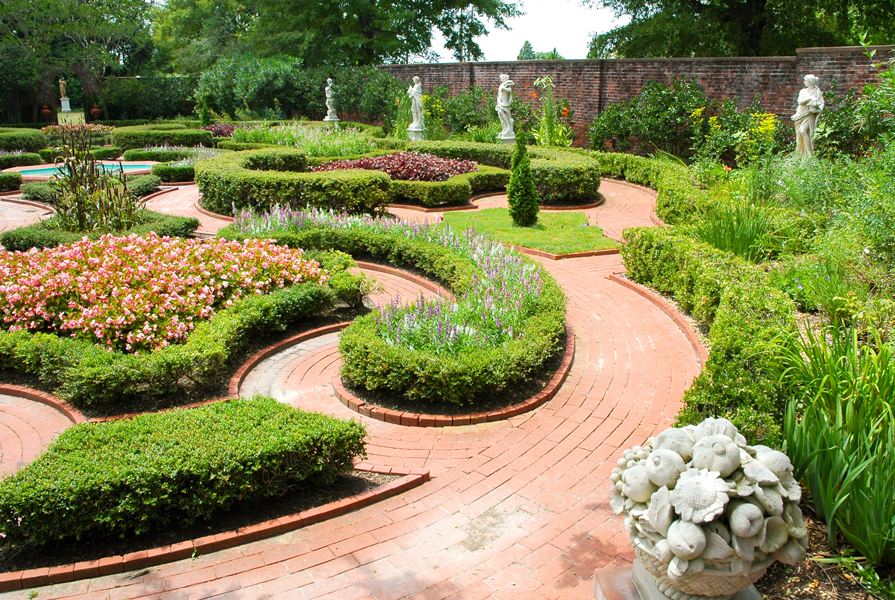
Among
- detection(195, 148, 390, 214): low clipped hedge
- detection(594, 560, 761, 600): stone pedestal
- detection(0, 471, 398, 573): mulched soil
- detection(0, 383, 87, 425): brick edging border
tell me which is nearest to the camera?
detection(594, 560, 761, 600): stone pedestal

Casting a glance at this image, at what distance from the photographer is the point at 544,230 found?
11852 millimetres

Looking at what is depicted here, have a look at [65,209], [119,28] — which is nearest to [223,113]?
[119,28]

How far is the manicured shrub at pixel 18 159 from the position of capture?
21481 millimetres

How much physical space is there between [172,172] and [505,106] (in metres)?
9.36

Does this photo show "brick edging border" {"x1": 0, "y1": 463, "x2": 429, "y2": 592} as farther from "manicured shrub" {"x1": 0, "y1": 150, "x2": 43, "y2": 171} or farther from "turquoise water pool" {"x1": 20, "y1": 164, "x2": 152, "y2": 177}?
"manicured shrub" {"x1": 0, "y1": 150, "x2": 43, "y2": 171}

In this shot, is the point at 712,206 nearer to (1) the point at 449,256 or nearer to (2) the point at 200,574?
(1) the point at 449,256

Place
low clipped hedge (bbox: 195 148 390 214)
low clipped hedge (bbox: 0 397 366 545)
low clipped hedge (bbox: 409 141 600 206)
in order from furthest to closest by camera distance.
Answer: low clipped hedge (bbox: 409 141 600 206)
low clipped hedge (bbox: 195 148 390 214)
low clipped hedge (bbox: 0 397 366 545)

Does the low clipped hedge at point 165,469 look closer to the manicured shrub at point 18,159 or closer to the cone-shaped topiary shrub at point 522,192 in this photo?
the cone-shaped topiary shrub at point 522,192

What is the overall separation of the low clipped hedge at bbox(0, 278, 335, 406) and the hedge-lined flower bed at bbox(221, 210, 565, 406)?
1.21 m

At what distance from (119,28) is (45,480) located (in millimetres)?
35014

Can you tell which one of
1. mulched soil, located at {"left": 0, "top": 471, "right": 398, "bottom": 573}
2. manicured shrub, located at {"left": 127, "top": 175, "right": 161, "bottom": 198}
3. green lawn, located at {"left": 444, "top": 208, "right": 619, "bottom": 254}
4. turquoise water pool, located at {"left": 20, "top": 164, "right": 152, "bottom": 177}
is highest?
turquoise water pool, located at {"left": 20, "top": 164, "right": 152, "bottom": 177}

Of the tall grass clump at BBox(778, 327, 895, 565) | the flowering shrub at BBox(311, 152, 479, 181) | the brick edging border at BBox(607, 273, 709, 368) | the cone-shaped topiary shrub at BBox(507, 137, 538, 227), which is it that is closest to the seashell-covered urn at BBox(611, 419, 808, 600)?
the tall grass clump at BBox(778, 327, 895, 565)

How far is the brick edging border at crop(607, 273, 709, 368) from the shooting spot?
6761mm

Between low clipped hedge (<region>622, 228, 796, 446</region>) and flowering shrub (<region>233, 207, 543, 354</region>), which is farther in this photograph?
→ flowering shrub (<region>233, 207, 543, 354</region>)
